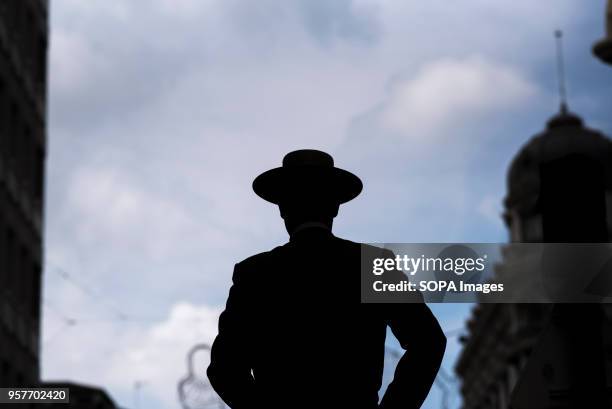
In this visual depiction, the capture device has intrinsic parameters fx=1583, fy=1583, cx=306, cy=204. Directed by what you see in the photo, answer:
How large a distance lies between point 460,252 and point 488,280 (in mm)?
167

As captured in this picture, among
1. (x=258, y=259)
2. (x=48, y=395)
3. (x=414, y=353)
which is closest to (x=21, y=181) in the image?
(x=48, y=395)

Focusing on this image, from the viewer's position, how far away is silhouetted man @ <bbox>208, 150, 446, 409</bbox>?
5.44 m

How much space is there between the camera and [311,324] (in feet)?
18.2

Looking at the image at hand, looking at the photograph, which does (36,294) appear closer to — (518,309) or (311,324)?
(311,324)

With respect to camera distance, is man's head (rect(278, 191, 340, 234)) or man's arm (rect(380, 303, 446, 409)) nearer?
man's arm (rect(380, 303, 446, 409))

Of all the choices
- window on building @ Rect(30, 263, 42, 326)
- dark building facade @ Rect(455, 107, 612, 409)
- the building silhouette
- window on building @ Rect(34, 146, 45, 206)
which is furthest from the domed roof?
window on building @ Rect(30, 263, 42, 326)

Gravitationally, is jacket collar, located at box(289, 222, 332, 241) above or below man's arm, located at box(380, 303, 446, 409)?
above

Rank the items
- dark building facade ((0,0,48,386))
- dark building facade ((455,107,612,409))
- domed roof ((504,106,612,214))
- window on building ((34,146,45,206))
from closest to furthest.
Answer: dark building facade ((0,0,48,386)), window on building ((34,146,45,206)), dark building facade ((455,107,612,409)), domed roof ((504,106,612,214))

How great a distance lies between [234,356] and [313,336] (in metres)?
0.29

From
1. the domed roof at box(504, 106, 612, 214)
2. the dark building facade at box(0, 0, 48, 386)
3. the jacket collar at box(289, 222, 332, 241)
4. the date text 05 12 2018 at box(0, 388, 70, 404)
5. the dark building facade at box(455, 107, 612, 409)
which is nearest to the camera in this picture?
the jacket collar at box(289, 222, 332, 241)

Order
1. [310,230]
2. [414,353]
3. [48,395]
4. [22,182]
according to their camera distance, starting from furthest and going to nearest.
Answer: [22,182], [48,395], [310,230], [414,353]

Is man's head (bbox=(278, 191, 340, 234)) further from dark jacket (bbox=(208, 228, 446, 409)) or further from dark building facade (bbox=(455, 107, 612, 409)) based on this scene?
dark building facade (bbox=(455, 107, 612, 409))

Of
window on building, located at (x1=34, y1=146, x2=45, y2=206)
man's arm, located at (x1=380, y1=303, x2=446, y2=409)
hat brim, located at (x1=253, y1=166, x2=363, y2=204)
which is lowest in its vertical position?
man's arm, located at (x1=380, y1=303, x2=446, y2=409)

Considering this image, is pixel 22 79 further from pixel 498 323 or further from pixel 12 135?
pixel 498 323
